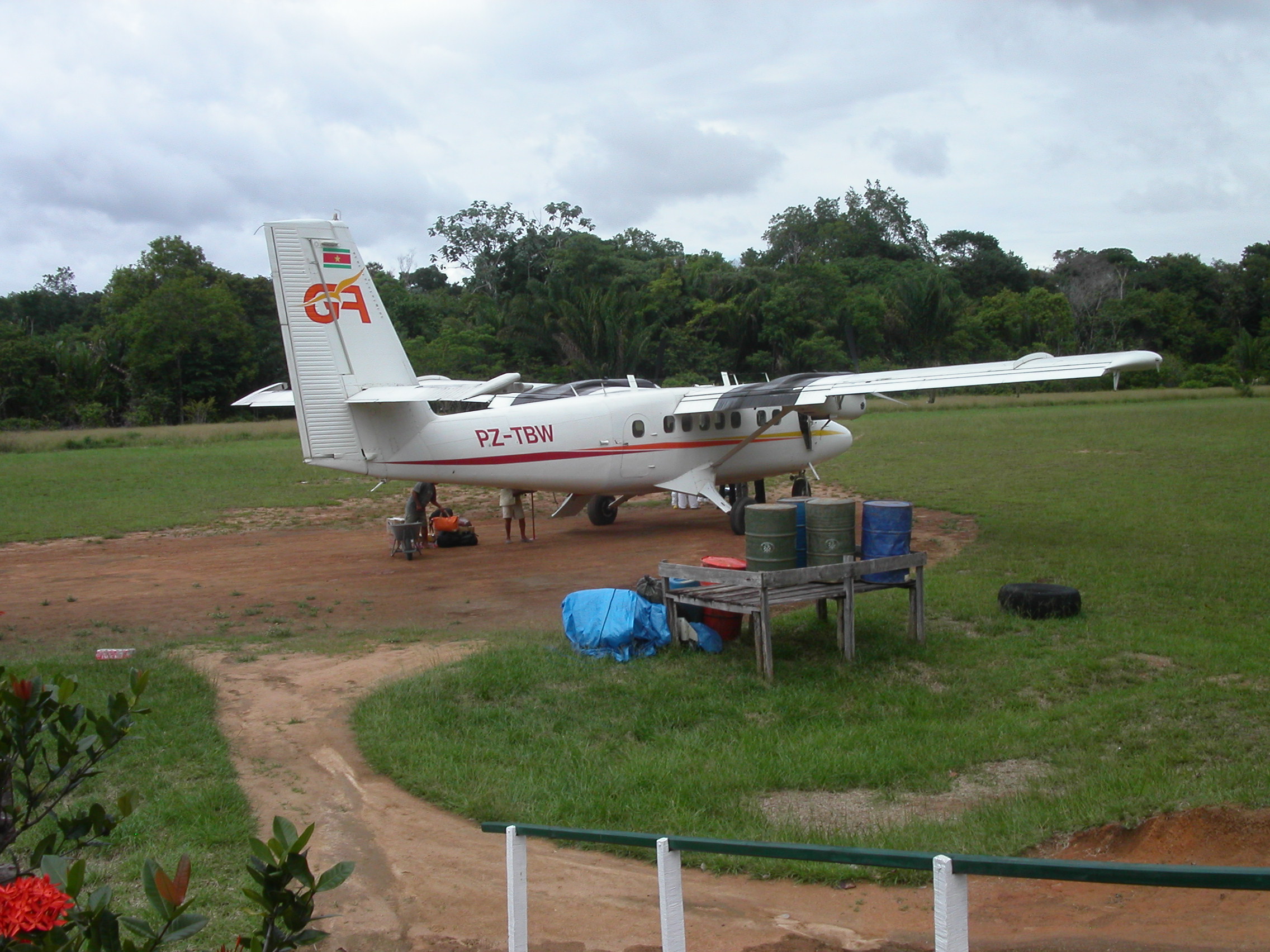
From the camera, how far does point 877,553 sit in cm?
1067

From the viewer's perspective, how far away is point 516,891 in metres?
4.27

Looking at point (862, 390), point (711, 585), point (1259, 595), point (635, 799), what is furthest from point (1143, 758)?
point (862, 390)

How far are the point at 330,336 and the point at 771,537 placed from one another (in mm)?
8961

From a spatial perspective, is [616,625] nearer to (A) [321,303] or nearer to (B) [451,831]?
(B) [451,831]

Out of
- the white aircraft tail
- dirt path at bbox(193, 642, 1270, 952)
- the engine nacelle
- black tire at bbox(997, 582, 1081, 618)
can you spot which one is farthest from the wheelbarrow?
dirt path at bbox(193, 642, 1270, 952)

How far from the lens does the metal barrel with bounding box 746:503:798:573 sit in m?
10.1

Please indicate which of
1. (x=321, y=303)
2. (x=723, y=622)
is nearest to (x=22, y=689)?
(x=723, y=622)

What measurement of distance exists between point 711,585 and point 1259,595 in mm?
6822

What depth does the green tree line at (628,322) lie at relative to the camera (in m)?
56.9

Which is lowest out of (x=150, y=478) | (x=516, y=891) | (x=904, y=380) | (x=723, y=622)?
(x=723, y=622)

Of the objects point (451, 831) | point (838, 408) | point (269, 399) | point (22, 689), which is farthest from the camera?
point (269, 399)

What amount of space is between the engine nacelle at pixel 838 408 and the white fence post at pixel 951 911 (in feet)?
52.5

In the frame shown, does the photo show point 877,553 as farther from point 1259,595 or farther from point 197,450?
point 197,450

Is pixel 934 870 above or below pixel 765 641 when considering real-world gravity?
above
